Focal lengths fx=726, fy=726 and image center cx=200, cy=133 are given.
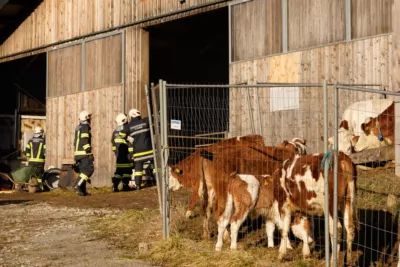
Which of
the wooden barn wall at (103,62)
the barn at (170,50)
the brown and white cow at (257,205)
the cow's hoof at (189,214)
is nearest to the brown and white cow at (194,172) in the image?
the cow's hoof at (189,214)

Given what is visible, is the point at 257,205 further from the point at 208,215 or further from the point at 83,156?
the point at 83,156

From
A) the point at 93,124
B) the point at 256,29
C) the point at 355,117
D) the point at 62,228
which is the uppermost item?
the point at 256,29

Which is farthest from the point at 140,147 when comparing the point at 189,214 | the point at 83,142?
the point at 189,214

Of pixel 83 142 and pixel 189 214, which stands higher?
pixel 83 142

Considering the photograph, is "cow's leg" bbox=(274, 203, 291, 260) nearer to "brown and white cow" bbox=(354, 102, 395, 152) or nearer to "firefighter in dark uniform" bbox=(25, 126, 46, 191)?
"brown and white cow" bbox=(354, 102, 395, 152)

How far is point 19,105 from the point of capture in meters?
31.5

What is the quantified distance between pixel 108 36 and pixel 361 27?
964cm

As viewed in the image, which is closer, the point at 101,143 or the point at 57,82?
the point at 101,143

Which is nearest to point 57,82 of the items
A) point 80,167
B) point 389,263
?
point 80,167

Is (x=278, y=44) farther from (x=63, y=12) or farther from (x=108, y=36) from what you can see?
(x=63, y=12)

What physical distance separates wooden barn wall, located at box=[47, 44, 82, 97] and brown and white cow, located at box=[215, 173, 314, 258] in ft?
48.6

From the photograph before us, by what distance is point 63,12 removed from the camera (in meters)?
24.0

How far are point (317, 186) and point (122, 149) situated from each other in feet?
36.9

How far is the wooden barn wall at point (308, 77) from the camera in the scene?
14.6m
